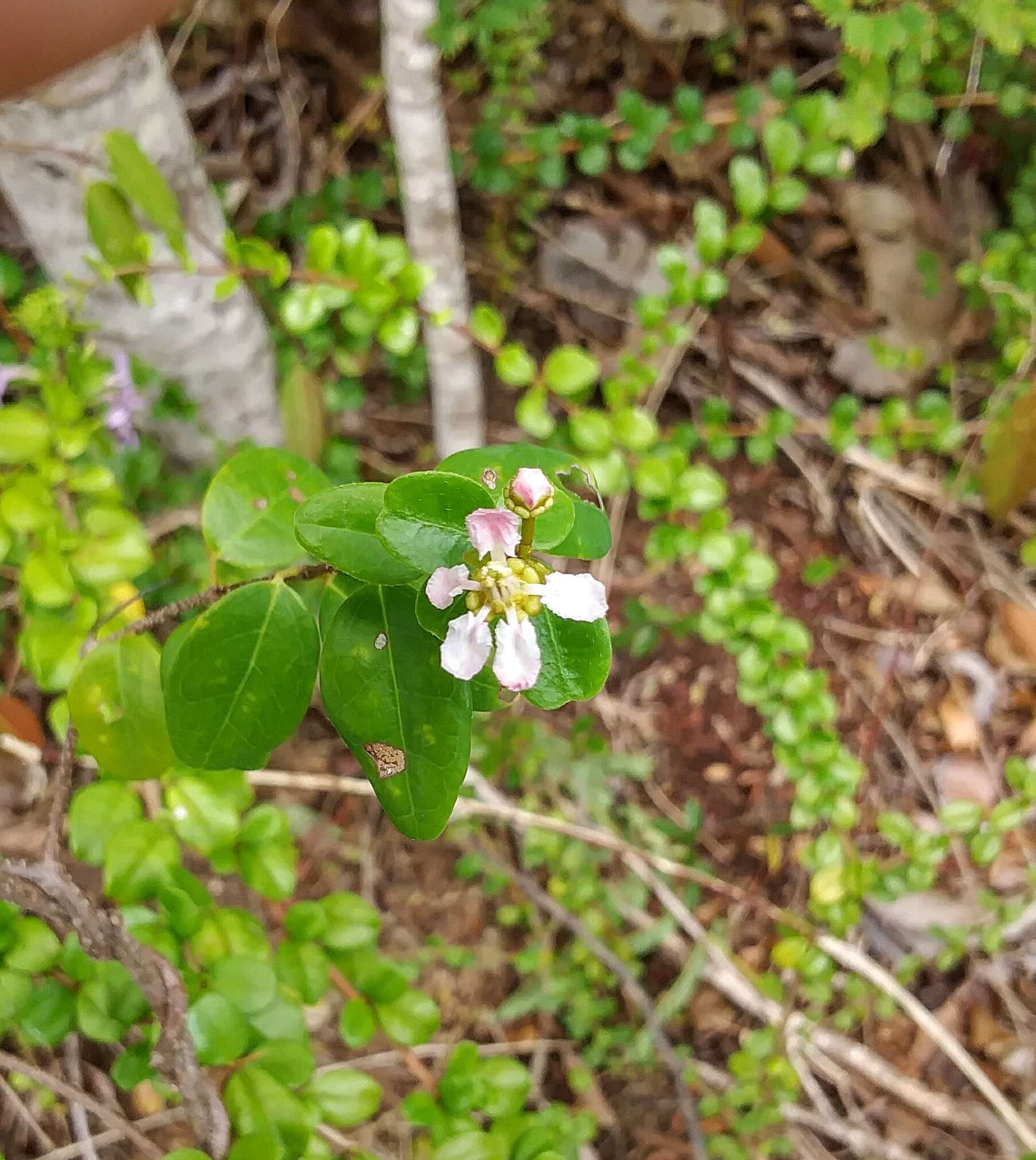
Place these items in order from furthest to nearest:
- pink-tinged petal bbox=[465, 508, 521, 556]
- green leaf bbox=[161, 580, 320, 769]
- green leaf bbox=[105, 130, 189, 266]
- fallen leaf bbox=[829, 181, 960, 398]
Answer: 1. fallen leaf bbox=[829, 181, 960, 398]
2. green leaf bbox=[105, 130, 189, 266]
3. green leaf bbox=[161, 580, 320, 769]
4. pink-tinged petal bbox=[465, 508, 521, 556]

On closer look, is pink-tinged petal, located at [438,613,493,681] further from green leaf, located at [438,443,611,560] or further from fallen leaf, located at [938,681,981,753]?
fallen leaf, located at [938,681,981,753]

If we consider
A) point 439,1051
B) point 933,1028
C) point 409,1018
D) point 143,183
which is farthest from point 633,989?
point 143,183

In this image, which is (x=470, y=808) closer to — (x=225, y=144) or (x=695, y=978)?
(x=695, y=978)

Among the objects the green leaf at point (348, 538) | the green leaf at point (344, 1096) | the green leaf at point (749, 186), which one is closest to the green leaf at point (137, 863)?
the green leaf at point (344, 1096)

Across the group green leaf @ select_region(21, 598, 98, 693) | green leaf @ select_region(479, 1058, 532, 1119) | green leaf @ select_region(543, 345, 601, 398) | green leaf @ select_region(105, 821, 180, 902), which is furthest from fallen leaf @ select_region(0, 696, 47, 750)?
green leaf @ select_region(543, 345, 601, 398)

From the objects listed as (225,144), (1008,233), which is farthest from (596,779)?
(225,144)

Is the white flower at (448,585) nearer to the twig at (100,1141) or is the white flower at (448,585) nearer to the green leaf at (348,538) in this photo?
the green leaf at (348,538)

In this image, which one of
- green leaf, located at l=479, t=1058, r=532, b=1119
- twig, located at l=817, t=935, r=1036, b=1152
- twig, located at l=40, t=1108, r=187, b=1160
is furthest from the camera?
twig, located at l=817, t=935, r=1036, b=1152
